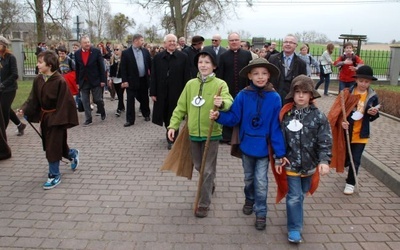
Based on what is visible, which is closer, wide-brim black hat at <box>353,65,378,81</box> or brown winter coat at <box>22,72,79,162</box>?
wide-brim black hat at <box>353,65,378,81</box>

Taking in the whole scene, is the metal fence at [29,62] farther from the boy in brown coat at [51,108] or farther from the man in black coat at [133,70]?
the boy in brown coat at [51,108]

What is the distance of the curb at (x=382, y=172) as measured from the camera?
192 inches

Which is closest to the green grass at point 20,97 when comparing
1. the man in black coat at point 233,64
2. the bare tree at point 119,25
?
the man in black coat at point 233,64

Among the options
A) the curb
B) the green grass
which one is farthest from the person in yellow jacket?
the green grass

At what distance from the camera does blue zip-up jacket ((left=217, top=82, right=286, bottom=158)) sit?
3553 mm

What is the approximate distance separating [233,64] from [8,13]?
128 ft

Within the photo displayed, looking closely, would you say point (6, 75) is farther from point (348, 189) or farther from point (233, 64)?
point (348, 189)

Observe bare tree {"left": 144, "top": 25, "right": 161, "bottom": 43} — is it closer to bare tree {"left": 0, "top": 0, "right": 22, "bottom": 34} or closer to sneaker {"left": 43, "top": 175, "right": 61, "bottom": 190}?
bare tree {"left": 0, "top": 0, "right": 22, "bottom": 34}

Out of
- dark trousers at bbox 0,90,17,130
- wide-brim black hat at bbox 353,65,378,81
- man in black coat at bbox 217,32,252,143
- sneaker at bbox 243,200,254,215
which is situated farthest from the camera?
man in black coat at bbox 217,32,252,143

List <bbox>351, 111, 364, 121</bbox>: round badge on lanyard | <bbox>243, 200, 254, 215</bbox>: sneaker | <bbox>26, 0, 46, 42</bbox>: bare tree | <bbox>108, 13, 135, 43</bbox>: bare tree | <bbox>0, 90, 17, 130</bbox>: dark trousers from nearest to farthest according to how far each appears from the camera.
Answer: <bbox>243, 200, 254, 215</bbox>: sneaker → <bbox>351, 111, 364, 121</bbox>: round badge on lanyard → <bbox>0, 90, 17, 130</bbox>: dark trousers → <bbox>26, 0, 46, 42</bbox>: bare tree → <bbox>108, 13, 135, 43</bbox>: bare tree

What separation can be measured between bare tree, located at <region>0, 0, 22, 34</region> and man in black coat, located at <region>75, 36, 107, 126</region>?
3169 cm

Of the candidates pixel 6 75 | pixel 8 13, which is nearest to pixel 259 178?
pixel 6 75

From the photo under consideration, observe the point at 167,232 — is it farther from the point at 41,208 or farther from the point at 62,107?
the point at 62,107

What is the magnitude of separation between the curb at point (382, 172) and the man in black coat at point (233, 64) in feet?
7.74
